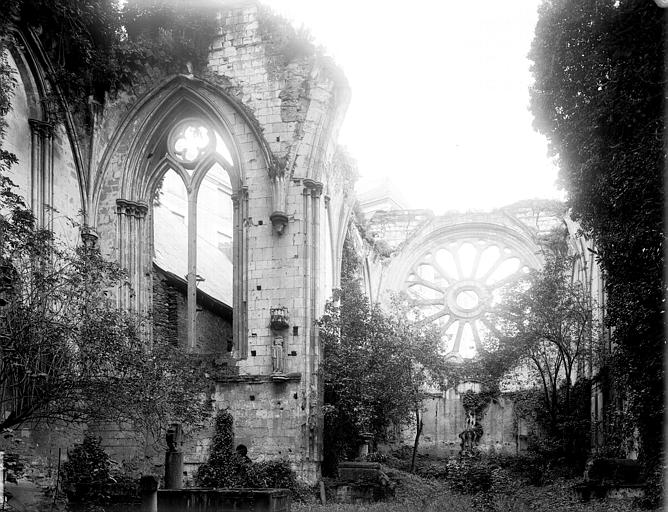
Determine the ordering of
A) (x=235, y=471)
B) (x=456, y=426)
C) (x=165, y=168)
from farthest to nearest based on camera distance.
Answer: (x=456, y=426) < (x=165, y=168) < (x=235, y=471)

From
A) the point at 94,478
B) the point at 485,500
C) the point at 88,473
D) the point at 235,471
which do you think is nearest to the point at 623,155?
the point at 485,500

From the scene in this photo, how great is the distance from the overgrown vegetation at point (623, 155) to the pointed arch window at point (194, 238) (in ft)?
23.7

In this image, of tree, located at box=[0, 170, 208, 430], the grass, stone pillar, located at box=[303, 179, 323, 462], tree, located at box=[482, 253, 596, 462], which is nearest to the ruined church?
stone pillar, located at box=[303, 179, 323, 462]

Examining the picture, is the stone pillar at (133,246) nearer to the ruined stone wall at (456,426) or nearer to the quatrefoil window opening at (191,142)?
the quatrefoil window opening at (191,142)

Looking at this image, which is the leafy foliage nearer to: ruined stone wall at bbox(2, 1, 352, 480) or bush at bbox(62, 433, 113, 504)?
ruined stone wall at bbox(2, 1, 352, 480)

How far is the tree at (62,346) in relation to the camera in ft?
34.6

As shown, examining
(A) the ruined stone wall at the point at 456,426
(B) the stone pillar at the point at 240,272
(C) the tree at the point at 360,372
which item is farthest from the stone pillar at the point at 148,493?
(A) the ruined stone wall at the point at 456,426

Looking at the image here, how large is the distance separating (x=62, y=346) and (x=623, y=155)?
791 cm

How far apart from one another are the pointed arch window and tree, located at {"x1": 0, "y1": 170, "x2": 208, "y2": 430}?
18.2 feet

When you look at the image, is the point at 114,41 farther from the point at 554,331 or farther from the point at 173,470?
the point at 554,331

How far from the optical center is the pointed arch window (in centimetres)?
1834

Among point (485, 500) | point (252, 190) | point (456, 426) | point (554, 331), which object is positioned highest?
point (252, 190)

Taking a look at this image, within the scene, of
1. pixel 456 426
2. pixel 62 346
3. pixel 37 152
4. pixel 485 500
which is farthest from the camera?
pixel 456 426

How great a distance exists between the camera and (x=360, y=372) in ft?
59.2
